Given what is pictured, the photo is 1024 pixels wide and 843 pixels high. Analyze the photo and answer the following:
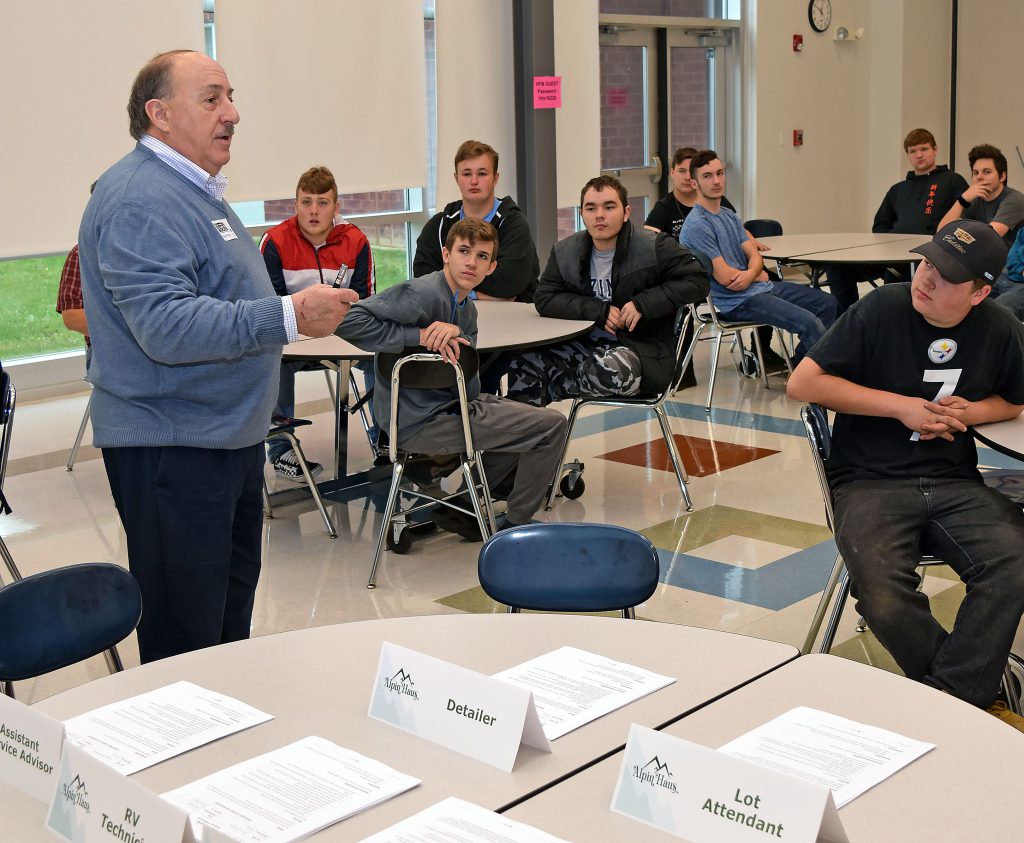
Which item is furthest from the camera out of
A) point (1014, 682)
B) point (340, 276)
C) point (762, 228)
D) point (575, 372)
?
point (762, 228)

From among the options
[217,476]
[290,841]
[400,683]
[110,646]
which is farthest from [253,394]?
[290,841]

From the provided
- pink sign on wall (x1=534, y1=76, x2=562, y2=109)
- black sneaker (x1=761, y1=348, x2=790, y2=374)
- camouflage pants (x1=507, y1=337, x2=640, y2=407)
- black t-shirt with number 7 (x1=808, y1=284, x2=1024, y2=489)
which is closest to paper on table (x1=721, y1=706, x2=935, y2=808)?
black t-shirt with number 7 (x1=808, y1=284, x2=1024, y2=489)

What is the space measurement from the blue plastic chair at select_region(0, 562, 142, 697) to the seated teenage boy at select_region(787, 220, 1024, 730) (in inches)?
64.9

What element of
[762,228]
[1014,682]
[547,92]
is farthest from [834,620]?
[547,92]

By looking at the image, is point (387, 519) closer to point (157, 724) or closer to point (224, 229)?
point (224, 229)

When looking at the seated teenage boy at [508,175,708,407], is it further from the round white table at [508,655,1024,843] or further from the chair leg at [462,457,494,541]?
the round white table at [508,655,1024,843]

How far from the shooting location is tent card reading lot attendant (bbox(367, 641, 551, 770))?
5.15ft

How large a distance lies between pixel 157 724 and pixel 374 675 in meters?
0.33

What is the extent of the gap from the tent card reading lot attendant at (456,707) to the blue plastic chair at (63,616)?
798 mm

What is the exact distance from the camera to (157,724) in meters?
1.71

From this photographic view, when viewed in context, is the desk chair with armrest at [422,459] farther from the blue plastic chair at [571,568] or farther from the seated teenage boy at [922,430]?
the blue plastic chair at [571,568]

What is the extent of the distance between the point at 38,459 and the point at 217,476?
3.67 m

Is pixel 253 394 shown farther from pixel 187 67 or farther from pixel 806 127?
pixel 806 127

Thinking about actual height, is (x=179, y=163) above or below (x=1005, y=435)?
above
